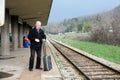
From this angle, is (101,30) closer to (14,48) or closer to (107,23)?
(107,23)

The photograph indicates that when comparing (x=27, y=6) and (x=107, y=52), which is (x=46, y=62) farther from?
(x=107, y=52)

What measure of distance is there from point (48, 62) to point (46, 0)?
9.67 meters

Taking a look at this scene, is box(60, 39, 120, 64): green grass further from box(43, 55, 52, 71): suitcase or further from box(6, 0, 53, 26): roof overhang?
box(43, 55, 52, 71): suitcase

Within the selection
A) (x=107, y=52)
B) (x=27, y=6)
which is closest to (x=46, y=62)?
(x=27, y=6)

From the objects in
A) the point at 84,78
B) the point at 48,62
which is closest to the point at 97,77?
the point at 84,78

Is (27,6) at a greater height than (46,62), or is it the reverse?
(27,6)

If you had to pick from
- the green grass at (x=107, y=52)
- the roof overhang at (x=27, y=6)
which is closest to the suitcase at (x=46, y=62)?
the green grass at (x=107, y=52)

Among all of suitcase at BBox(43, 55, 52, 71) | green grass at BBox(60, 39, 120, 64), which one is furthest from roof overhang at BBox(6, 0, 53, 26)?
suitcase at BBox(43, 55, 52, 71)

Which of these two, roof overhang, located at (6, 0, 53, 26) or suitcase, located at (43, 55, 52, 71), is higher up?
roof overhang, located at (6, 0, 53, 26)

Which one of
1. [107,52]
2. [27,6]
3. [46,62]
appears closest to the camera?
[46,62]

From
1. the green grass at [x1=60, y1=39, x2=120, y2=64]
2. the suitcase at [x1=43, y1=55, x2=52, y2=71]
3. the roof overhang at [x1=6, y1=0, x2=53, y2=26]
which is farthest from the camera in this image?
the green grass at [x1=60, y1=39, x2=120, y2=64]

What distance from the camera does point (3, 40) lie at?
72.0 ft

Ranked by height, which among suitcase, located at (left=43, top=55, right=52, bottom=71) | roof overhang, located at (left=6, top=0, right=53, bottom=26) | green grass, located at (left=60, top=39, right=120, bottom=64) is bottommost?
green grass, located at (left=60, top=39, right=120, bottom=64)

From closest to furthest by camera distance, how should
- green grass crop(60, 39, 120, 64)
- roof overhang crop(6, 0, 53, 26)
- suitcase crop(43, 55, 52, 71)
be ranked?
suitcase crop(43, 55, 52, 71) → roof overhang crop(6, 0, 53, 26) → green grass crop(60, 39, 120, 64)
